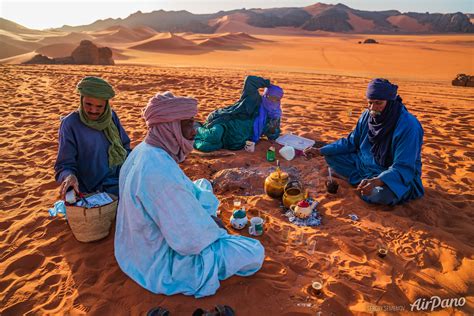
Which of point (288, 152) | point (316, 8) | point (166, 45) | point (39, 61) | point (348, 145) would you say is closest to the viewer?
point (348, 145)

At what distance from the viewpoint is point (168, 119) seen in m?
2.37

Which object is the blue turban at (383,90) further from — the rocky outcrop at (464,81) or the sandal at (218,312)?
the rocky outcrop at (464,81)

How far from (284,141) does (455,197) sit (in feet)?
8.69

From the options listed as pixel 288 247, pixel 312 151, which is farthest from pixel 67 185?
pixel 312 151

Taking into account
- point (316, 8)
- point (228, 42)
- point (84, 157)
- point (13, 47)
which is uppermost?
point (316, 8)

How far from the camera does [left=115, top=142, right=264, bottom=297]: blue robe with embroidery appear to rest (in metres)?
2.22

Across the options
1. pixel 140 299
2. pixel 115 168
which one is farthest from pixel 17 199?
pixel 140 299

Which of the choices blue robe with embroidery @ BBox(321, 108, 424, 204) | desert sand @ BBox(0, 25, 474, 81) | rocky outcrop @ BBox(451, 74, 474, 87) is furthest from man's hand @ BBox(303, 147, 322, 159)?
desert sand @ BBox(0, 25, 474, 81)

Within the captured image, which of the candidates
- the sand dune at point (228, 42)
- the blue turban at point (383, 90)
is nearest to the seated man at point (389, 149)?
the blue turban at point (383, 90)

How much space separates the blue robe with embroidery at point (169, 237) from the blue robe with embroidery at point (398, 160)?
1945 millimetres

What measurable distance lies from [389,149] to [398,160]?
0.25 metres

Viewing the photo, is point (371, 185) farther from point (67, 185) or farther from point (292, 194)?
point (67, 185)

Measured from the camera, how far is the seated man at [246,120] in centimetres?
552

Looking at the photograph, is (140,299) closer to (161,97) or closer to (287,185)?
(161,97)
